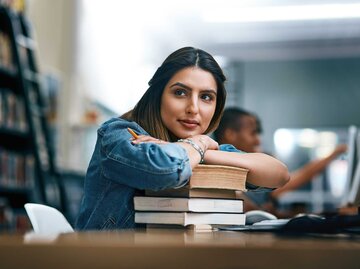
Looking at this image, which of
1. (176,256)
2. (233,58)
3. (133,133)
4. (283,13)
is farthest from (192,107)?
(233,58)

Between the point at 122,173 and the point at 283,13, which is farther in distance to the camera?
the point at 283,13

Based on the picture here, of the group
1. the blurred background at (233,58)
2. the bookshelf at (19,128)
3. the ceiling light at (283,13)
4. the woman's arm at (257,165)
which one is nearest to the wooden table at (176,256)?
the woman's arm at (257,165)

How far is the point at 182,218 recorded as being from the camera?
1047 mm

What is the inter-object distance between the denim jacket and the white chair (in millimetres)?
58

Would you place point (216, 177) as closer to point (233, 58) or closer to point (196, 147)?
point (196, 147)

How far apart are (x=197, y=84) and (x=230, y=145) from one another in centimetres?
15

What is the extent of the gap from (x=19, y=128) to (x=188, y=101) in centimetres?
325

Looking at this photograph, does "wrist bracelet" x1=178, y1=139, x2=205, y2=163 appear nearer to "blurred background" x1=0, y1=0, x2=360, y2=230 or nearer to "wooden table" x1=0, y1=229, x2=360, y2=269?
"wooden table" x1=0, y1=229, x2=360, y2=269

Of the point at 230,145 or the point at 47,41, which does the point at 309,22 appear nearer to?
the point at 47,41

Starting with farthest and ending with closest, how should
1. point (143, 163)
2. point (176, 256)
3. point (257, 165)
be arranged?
point (257, 165), point (143, 163), point (176, 256)

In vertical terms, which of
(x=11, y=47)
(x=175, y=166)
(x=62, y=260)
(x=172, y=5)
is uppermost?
(x=172, y=5)

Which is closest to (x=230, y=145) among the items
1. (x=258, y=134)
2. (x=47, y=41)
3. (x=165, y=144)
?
(x=165, y=144)

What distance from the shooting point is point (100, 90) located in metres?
6.30

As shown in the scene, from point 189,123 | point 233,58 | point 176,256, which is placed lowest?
point 176,256
